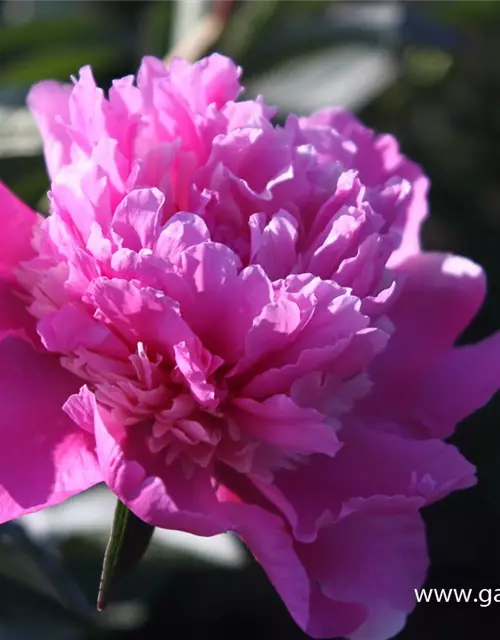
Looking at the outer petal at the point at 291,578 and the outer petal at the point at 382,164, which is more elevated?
the outer petal at the point at 382,164

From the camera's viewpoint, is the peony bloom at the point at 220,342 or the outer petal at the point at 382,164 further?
the outer petal at the point at 382,164

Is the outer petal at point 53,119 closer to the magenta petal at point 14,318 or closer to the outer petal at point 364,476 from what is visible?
the magenta petal at point 14,318

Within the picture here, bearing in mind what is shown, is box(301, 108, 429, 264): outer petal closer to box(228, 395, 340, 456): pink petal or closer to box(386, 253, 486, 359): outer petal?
box(386, 253, 486, 359): outer petal

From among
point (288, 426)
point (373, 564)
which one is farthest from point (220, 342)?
point (373, 564)

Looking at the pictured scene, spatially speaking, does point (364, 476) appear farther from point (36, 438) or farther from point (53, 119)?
point (53, 119)

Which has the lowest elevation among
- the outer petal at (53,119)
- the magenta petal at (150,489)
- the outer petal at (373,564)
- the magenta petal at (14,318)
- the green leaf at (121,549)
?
the outer petal at (373,564)

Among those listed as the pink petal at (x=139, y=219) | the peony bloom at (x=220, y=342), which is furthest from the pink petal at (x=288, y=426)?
the pink petal at (x=139, y=219)

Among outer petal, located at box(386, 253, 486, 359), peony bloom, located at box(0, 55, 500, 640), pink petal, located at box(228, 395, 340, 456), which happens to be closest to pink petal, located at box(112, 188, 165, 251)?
peony bloom, located at box(0, 55, 500, 640)
